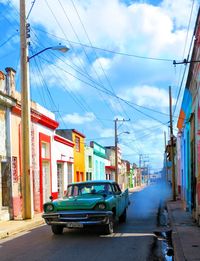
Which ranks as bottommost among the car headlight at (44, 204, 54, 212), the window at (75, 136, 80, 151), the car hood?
the car headlight at (44, 204, 54, 212)

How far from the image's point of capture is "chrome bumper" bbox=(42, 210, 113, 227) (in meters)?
11.9

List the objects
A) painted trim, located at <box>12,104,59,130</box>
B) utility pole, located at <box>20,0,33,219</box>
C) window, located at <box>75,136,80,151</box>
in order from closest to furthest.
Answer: utility pole, located at <box>20,0,33,219</box>, painted trim, located at <box>12,104,59,130</box>, window, located at <box>75,136,80,151</box>

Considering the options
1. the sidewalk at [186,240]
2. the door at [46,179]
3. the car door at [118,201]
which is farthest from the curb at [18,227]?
the door at [46,179]

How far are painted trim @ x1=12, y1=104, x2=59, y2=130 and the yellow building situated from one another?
8.71 meters

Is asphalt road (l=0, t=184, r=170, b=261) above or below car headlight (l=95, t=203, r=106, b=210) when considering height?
below

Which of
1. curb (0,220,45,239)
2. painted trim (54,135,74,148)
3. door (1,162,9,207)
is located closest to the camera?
curb (0,220,45,239)

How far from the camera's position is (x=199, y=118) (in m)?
13.5

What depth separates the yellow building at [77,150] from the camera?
1416 inches

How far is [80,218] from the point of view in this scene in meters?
12.1

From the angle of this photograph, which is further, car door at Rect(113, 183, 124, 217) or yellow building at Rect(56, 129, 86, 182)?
yellow building at Rect(56, 129, 86, 182)

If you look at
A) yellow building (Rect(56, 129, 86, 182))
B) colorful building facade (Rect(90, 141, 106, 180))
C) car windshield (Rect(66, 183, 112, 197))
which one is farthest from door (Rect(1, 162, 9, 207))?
colorful building facade (Rect(90, 141, 106, 180))

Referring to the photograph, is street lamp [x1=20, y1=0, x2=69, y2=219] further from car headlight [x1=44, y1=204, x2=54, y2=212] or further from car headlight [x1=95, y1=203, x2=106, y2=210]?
car headlight [x1=95, y1=203, x2=106, y2=210]

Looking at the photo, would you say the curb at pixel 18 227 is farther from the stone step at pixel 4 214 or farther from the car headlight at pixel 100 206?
the car headlight at pixel 100 206

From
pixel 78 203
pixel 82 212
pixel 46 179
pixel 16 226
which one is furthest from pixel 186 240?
pixel 46 179
